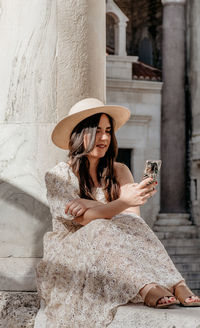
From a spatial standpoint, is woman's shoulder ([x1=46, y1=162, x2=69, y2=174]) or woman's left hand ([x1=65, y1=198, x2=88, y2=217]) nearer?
woman's left hand ([x1=65, y1=198, x2=88, y2=217])

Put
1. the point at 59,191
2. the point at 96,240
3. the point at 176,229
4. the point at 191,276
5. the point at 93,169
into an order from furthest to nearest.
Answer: the point at 176,229 → the point at 191,276 → the point at 93,169 → the point at 59,191 → the point at 96,240

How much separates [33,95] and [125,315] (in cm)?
168

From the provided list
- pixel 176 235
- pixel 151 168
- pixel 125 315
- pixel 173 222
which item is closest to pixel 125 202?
pixel 151 168

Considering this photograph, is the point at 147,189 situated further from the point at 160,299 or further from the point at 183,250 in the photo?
the point at 183,250

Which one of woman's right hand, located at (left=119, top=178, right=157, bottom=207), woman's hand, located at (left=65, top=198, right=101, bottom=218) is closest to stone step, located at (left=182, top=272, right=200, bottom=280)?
woman's hand, located at (left=65, top=198, right=101, bottom=218)

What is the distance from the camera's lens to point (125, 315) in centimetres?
298

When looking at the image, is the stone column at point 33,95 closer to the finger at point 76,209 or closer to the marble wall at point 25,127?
the marble wall at point 25,127

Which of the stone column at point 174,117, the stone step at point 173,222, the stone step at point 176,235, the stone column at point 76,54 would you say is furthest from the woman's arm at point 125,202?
the stone column at point 174,117

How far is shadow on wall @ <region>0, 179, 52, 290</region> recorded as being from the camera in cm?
395

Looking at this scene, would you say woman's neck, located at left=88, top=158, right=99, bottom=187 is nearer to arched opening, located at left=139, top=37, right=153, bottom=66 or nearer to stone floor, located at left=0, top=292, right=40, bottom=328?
stone floor, located at left=0, top=292, right=40, bottom=328

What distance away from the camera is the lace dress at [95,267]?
10.2 ft

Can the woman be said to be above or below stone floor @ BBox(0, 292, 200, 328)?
above

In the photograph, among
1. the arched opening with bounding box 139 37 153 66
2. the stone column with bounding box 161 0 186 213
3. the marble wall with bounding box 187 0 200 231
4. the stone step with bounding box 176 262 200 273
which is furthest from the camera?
the arched opening with bounding box 139 37 153 66

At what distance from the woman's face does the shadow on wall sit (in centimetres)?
52
